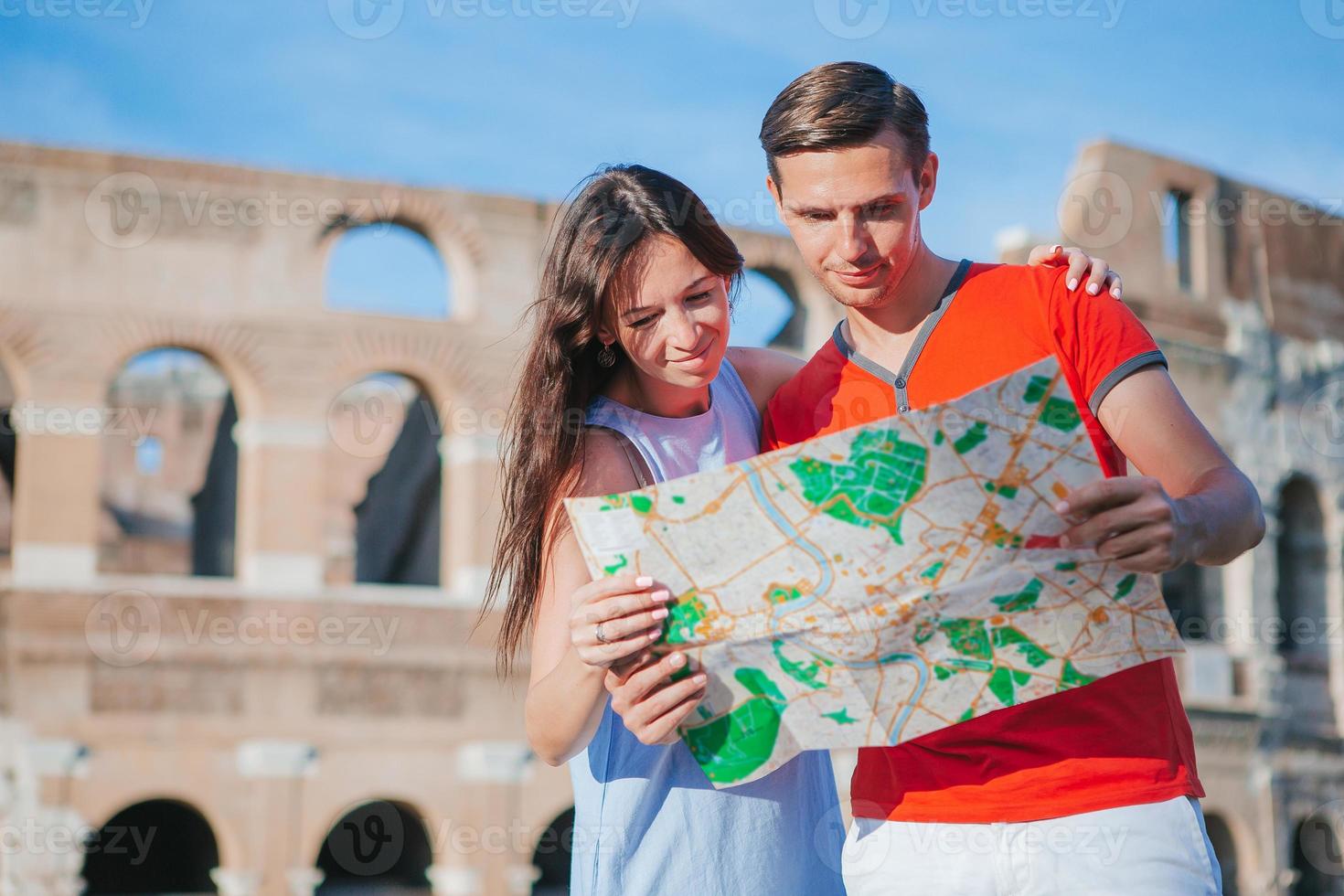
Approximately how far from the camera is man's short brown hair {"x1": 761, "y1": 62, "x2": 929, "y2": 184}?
7.84 ft

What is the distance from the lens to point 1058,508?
2004 mm

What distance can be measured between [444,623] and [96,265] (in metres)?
4.83

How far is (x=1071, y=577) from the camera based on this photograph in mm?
2111

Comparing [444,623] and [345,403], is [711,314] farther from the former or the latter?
[345,403]

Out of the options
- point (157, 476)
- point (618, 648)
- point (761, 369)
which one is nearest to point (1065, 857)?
point (618, 648)

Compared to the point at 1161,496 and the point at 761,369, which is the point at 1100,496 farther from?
the point at 761,369

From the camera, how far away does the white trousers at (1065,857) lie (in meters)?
2.14

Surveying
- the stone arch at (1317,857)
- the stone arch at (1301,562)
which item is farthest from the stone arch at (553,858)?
the stone arch at (1301,562)

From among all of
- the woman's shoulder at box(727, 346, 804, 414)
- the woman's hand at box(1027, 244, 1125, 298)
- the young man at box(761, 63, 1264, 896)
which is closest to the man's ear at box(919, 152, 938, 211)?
the young man at box(761, 63, 1264, 896)

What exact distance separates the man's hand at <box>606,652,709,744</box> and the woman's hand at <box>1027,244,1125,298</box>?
96 cm

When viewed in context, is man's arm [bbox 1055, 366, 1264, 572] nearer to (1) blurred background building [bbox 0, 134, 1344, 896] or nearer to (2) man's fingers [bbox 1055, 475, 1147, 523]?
(2) man's fingers [bbox 1055, 475, 1147, 523]

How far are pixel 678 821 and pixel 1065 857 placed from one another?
69 centimetres

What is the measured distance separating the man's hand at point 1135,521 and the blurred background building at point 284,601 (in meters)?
11.4

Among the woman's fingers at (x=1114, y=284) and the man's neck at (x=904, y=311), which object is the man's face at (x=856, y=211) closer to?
the man's neck at (x=904, y=311)
